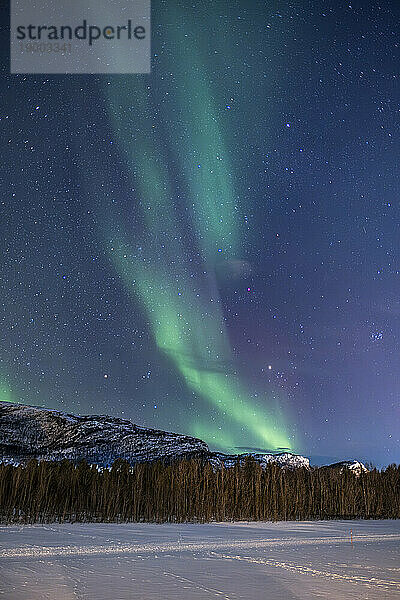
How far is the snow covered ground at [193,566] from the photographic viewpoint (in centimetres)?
238

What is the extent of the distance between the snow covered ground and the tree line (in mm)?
1094

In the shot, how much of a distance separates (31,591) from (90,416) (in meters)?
11.0

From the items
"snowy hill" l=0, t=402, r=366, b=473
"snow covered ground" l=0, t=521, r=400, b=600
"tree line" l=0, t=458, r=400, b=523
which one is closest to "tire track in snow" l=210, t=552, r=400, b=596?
"snow covered ground" l=0, t=521, r=400, b=600

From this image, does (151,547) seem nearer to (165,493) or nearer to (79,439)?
(165,493)

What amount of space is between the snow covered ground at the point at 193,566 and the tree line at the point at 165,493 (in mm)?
1094

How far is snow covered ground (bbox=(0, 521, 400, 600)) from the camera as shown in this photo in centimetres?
238

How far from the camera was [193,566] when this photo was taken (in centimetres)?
315

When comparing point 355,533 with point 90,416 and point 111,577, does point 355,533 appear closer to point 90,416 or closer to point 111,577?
point 111,577

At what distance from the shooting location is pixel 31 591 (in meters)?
2.35

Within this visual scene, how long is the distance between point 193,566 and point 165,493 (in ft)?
14.1

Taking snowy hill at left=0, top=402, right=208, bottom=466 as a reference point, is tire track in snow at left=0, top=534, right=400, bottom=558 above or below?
below

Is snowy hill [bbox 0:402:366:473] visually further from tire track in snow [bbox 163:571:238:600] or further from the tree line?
tire track in snow [bbox 163:571:238:600]

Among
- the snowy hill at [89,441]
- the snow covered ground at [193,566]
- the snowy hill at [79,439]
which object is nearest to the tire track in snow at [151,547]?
the snow covered ground at [193,566]

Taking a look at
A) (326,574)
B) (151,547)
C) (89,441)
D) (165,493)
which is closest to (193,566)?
(326,574)
